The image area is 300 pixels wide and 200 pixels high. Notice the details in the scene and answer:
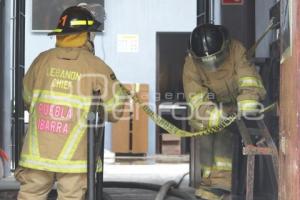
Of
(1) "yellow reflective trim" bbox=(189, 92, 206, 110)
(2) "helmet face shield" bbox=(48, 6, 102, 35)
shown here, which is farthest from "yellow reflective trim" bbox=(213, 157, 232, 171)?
(2) "helmet face shield" bbox=(48, 6, 102, 35)

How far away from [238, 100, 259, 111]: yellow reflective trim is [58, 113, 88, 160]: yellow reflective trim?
3.80 ft

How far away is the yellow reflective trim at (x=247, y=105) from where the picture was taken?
12.0ft

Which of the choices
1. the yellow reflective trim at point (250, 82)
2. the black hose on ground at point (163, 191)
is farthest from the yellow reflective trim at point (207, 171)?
the yellow reflective trim at point (250, 82)

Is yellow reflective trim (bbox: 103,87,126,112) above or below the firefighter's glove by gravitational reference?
above

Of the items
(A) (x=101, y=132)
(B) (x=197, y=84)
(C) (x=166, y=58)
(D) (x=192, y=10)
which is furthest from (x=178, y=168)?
(A) (x=101, y=132)

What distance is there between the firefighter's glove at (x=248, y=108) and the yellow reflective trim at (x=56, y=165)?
1140mm

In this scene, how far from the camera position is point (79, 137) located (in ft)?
10.1

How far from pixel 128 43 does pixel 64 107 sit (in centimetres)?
726

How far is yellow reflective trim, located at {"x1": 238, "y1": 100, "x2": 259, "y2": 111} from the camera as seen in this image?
3.65 metres

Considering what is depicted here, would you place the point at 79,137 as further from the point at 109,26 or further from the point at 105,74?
the point at 109,26

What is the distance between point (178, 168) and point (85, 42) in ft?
18.0

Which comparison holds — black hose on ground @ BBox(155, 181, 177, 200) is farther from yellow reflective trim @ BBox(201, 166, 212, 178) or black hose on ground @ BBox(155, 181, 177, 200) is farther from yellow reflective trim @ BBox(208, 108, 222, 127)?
yellow reflective trim @ BBox(208, 108, 222, 127)

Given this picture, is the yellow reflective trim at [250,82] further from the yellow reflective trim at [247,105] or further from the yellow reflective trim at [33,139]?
the yellow reflective trim at [33,139]

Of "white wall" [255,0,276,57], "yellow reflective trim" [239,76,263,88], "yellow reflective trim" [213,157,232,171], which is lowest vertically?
"yellow reflective trim" [213,157,232,171]
